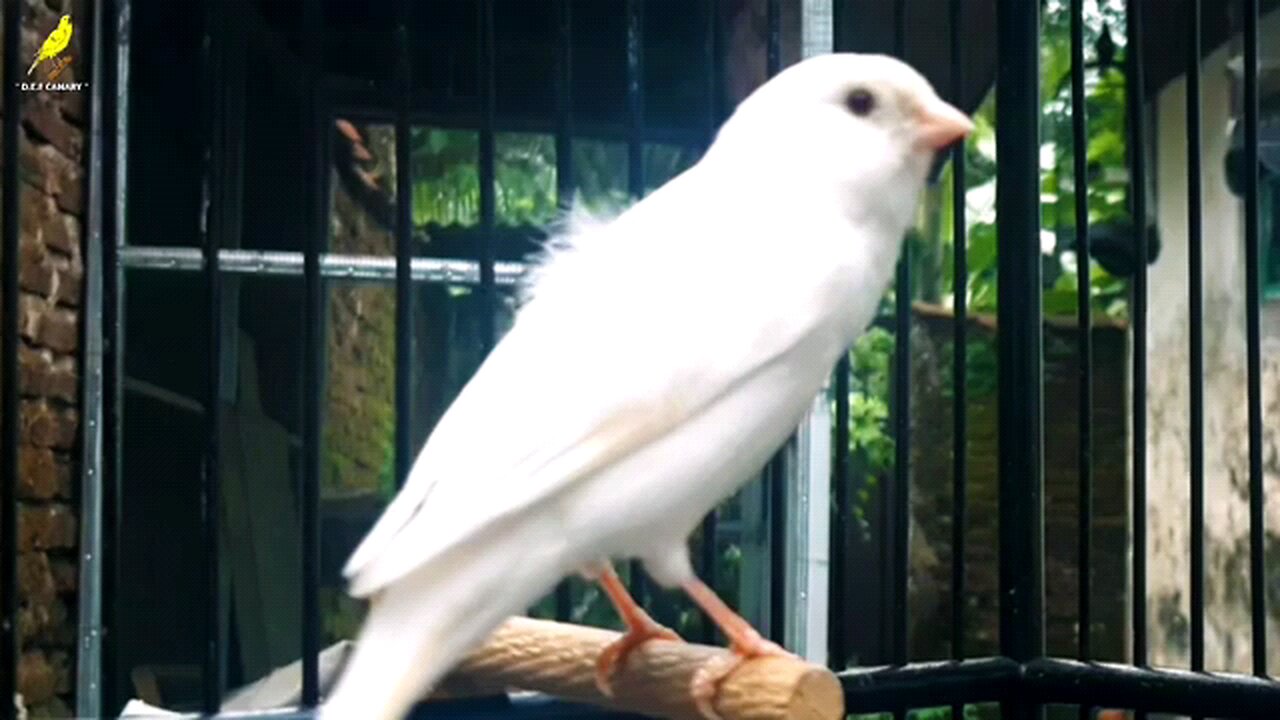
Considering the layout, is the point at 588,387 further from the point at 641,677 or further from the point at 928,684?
the point at 928,684

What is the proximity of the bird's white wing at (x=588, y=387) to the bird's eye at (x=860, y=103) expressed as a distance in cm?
11

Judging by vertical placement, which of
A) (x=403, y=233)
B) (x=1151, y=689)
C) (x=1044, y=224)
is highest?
(x=1044, y=224)

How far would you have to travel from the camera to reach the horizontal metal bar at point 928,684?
1193 mm

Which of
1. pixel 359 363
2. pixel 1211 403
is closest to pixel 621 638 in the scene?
pixel 359 363

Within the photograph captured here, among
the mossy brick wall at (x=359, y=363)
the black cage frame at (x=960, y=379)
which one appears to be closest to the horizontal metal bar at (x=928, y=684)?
the black cage frame at (x=960, y=379)

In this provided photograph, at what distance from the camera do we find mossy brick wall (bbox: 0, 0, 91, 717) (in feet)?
5.70

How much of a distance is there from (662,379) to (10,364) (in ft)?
1.60

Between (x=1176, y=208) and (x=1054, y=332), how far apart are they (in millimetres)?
474

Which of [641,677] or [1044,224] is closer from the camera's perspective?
[641,677]

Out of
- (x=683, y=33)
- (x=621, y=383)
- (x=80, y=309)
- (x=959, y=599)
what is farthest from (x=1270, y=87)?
(x=621, y=383)

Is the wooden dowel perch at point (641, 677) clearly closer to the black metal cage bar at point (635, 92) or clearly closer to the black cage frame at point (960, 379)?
the black cage frame at point (960, 379)

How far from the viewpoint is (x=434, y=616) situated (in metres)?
0.74

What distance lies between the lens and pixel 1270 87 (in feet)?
9.27

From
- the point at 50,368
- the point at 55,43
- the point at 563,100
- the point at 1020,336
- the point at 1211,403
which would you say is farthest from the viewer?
the point at 1211,403
